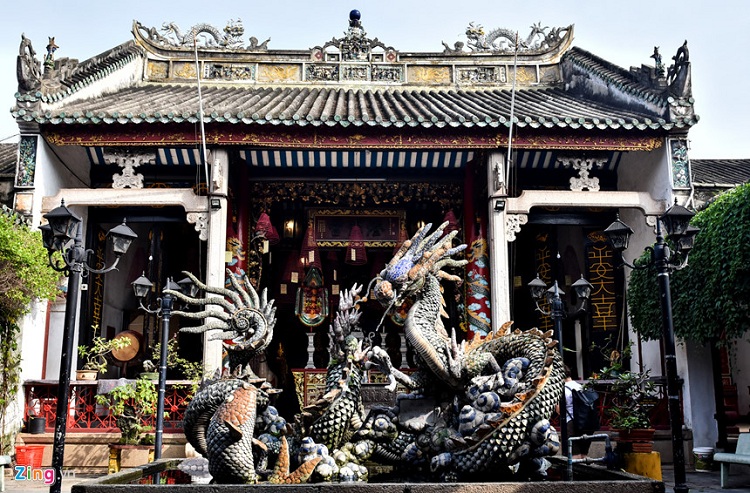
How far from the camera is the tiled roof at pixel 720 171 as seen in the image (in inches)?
521

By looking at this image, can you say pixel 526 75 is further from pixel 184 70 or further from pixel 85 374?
pixel 85 374

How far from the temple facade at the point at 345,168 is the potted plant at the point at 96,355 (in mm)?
528

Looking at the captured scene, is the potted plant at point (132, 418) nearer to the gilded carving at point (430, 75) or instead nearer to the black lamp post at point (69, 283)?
the black lamp post at point (69, 283)

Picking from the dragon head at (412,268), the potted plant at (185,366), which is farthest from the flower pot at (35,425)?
the dragon head at (412,268)

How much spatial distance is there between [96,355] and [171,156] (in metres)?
3.81

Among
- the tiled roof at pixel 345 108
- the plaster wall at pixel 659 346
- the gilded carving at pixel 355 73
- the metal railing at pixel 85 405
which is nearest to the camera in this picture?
the metal railing at pixel 85 405

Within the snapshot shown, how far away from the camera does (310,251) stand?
13805mm

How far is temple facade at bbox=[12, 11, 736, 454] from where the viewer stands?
1155cm

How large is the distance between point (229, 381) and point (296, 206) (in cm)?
932

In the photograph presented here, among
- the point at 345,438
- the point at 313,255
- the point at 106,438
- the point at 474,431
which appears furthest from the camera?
the point at 313,255

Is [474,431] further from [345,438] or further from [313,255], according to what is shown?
[313,255]

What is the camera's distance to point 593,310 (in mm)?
13422

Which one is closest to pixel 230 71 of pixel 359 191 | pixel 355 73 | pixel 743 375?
pixel 355 73

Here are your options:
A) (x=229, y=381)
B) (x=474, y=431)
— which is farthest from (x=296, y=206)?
(x=474, y=431)
